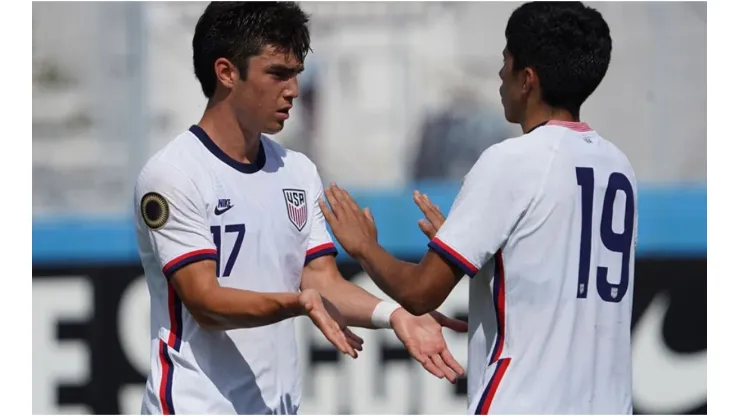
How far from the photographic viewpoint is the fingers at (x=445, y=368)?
3529 mm

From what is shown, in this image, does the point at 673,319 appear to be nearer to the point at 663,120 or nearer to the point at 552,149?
the point at 663,120

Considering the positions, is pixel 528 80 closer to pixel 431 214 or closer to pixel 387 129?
pixel 431 214

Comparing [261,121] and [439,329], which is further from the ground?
[261,121]

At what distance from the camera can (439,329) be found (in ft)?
12.2

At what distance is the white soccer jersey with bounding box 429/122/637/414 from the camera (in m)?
3.45

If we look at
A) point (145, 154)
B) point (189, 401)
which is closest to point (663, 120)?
point (145, 154)

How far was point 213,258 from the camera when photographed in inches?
144

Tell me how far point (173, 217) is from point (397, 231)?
3287 mm

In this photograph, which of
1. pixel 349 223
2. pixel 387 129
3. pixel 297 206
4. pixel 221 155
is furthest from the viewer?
pixel 387 129

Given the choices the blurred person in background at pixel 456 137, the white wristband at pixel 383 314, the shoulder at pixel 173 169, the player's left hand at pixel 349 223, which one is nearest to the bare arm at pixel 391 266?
the player's left hand at pixel 349 223

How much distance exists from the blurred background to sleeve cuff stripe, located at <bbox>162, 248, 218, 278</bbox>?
3.26 meters

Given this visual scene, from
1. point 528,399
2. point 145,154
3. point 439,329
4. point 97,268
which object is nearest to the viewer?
point 528,399

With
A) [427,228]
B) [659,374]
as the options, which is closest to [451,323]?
[427,228]
